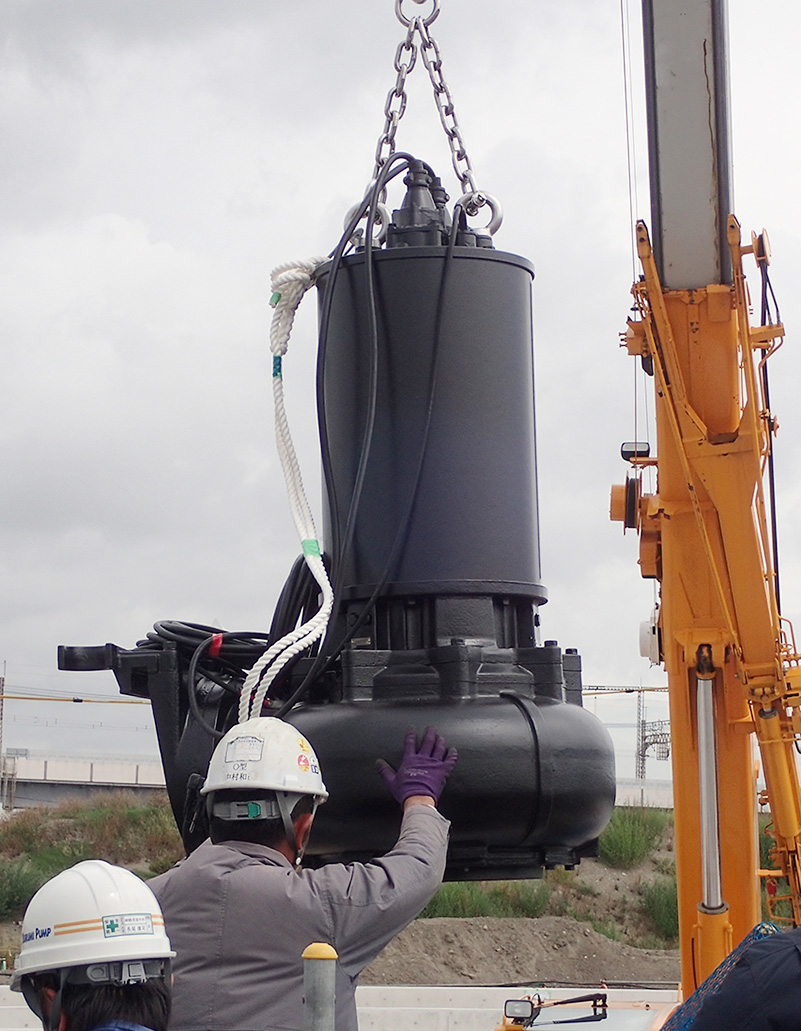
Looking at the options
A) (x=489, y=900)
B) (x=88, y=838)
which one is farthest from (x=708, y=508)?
(x=88, y=838)

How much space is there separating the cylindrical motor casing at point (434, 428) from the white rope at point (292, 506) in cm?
9

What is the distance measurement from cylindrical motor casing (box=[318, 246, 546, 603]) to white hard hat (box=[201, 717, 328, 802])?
61cm

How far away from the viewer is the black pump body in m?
3.91

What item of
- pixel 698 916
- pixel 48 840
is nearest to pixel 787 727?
pixel 698 916

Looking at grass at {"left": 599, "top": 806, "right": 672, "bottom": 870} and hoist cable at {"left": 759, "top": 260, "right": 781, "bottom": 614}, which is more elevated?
hoist cable at {"left": 759, "top": 260, "right": 781, "bottom": 614}

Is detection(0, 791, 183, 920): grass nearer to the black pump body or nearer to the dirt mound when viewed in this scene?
the dirt mound

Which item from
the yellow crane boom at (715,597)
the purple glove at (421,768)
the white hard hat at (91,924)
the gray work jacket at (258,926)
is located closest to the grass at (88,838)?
the yellow crane boom at (715,597)

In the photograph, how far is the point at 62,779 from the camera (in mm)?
35062

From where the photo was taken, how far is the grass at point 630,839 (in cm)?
2411

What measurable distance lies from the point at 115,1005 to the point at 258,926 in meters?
1.18

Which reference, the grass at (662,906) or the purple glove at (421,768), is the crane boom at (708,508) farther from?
the grass at (662,906)

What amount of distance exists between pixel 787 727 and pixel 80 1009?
5.24 m

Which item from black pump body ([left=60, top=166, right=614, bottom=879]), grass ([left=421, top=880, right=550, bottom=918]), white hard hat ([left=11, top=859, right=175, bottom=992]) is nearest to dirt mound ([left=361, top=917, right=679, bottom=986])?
grass ([left=421, top=880, right=550, bottom=918])

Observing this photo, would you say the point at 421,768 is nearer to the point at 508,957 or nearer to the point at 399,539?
the point at 399,539
